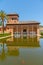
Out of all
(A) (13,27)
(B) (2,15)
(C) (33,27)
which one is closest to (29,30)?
(C) (33,27)

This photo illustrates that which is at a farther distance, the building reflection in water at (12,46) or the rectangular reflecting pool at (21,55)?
the building reflection in water at (12,46)

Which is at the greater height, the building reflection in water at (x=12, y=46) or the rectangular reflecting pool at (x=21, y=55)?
the building reflection in water at (x=12, y=46)

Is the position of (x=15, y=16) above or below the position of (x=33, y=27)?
above

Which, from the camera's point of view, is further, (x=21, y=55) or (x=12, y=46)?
(x=12, y=46)

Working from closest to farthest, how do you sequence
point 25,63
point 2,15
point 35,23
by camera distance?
point 25,63, point 2,15, point 35,23

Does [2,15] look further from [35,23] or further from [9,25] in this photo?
[35,23]

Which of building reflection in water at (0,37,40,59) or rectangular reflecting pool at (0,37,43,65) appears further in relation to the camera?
building reflection in water at (0,37,40,59)

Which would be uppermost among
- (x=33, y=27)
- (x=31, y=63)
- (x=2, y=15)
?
(x=2, y=15)

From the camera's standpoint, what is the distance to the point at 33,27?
52344mm

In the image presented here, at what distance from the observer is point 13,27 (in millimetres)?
51969

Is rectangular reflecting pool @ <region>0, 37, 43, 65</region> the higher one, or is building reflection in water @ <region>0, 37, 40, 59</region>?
building reflection in water @ <region>0, 37, 40, 59</region>

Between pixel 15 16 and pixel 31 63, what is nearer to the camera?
pixel 31 63

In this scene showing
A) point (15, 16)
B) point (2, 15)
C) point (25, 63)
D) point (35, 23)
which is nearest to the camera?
point (25, 63)

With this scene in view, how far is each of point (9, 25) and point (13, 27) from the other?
5.67 ft
